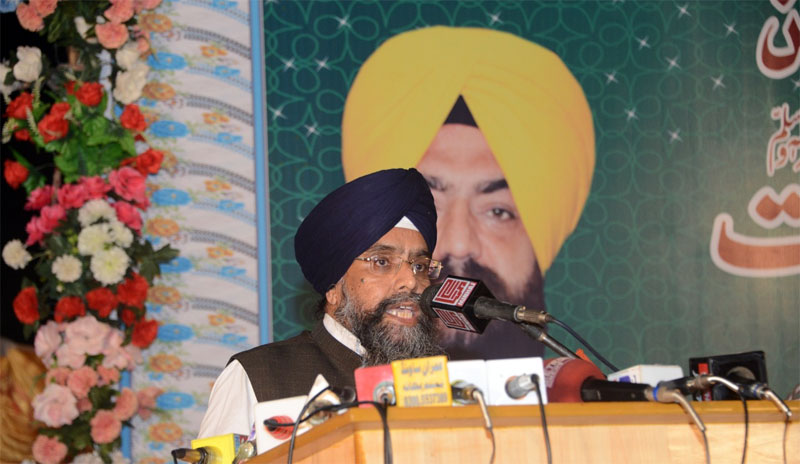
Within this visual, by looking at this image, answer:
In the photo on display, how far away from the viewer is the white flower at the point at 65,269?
3.58 meters

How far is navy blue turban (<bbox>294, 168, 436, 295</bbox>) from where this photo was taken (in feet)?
9.17

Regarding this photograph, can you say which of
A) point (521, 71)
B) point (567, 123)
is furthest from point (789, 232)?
point (521, 71)

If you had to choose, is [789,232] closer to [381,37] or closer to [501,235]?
[501,235]

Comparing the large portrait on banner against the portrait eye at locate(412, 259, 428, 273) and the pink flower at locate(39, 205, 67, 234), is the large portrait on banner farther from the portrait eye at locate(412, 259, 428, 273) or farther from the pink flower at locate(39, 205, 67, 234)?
the portrait eye at locate(412, 259, 428, 273)

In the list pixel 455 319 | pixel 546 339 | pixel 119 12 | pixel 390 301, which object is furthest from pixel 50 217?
pixel 546 339

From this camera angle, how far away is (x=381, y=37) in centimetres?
407

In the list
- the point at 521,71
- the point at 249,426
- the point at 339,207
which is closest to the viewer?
the point at 249,426

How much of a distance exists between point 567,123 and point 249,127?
138 centimetres

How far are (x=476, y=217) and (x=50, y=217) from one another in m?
1.69

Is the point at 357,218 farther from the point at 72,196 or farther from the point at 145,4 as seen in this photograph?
the point at 145,4

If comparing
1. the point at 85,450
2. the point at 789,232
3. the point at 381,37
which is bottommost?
the point at 85,450

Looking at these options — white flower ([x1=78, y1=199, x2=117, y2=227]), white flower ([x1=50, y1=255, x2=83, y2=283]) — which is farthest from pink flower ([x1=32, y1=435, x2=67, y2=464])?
white flower ([x1=78, y1=199, x2=117, y2=227])

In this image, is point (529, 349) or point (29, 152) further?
point (529, 349)

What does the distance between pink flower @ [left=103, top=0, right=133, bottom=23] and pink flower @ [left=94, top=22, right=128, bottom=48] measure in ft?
0.10
